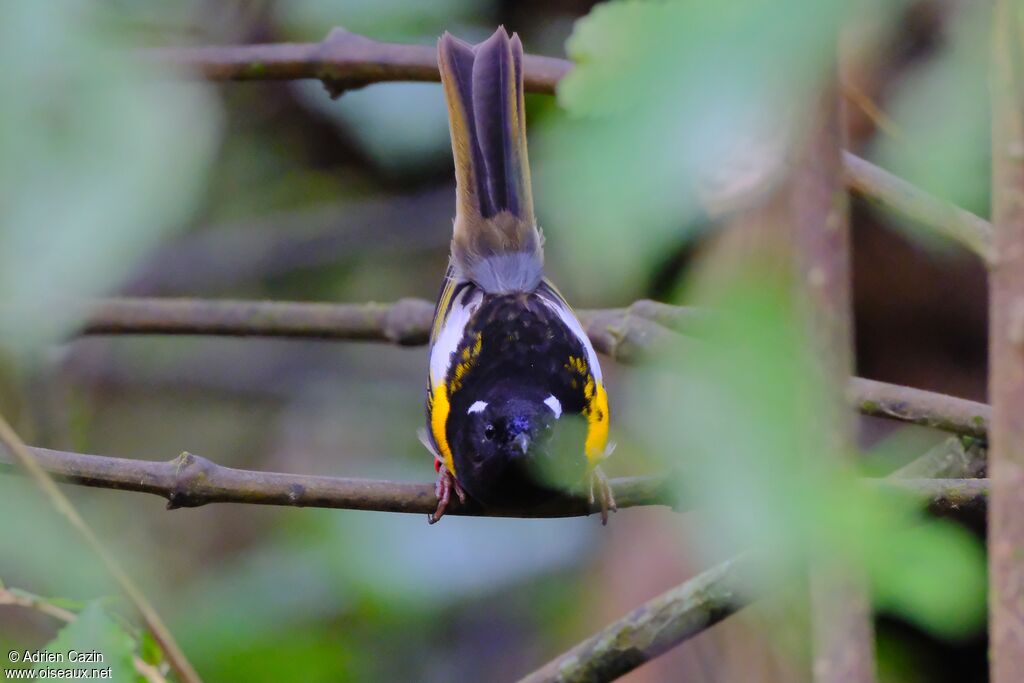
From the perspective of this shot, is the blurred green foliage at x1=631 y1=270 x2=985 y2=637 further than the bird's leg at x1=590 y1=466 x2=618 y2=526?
No

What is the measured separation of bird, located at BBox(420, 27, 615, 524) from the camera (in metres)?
2.56

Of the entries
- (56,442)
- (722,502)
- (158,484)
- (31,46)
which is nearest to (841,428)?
(722,502)

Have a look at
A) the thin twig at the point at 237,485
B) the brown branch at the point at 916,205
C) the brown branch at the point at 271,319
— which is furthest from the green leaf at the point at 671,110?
the brown branch at the point at 271,319

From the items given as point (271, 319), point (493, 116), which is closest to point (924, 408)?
point (493, 116)

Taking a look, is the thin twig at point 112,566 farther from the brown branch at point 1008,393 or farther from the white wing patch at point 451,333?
the white wing patch at point 451,333

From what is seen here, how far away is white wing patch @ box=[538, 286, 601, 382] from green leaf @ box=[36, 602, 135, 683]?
157cm

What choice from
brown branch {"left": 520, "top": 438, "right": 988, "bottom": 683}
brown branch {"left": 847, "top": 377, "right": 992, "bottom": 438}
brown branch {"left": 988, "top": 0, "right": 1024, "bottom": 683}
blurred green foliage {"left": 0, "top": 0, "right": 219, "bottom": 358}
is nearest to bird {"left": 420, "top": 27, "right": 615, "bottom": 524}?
brown branch {"left": 520, "top": 438, "right": 988, "bottom": 683}

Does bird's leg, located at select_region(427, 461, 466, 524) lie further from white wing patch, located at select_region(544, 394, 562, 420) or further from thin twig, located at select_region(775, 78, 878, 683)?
thin twig, located at select_region(775, 78, 878, 683)

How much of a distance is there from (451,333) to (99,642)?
164 centimetres

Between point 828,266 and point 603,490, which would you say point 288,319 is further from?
point 828,266

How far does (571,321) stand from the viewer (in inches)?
119

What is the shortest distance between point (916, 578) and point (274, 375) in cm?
555

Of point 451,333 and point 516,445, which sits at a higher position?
point 451,333

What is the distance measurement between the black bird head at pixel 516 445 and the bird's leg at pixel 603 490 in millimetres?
37
